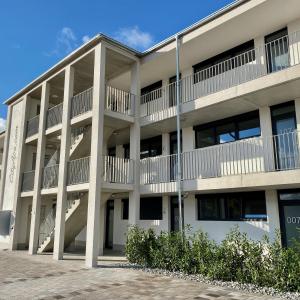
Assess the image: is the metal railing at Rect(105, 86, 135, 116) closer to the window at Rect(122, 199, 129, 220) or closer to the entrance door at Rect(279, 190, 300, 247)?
the window at Rect(122, 199, 129, 220)

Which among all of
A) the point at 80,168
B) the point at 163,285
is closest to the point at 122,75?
the point at 80,168

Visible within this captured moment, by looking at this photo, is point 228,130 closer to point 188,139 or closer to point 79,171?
point 188,139

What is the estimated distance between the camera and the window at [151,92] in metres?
17.4

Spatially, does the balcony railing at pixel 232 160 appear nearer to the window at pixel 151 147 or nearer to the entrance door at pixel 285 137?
the entrance door at pixel 285 137

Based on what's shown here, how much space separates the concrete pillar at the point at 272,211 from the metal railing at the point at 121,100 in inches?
276

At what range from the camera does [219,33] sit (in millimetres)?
13273

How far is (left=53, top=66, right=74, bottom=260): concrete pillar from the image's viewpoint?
14.8 m

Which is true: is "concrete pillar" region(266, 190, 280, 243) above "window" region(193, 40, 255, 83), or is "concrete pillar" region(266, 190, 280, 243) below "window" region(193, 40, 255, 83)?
below

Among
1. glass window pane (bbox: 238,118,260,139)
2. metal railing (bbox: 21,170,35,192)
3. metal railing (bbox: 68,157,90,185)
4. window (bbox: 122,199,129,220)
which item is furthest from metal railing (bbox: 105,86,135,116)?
metal railing (bbox: 21,170,35,192)

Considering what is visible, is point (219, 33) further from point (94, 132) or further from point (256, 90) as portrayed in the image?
point (94, 132)

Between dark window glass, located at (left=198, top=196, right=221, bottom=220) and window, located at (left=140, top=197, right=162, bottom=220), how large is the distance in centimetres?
255

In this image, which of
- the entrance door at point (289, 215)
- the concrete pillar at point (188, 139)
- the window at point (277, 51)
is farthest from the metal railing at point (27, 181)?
the window at point (277, 51)

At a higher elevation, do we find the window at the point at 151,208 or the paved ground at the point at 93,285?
the window at the point at 151,208

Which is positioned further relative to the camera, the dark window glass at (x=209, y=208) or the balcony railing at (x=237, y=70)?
the dark window glass at (x=209, y=208)
